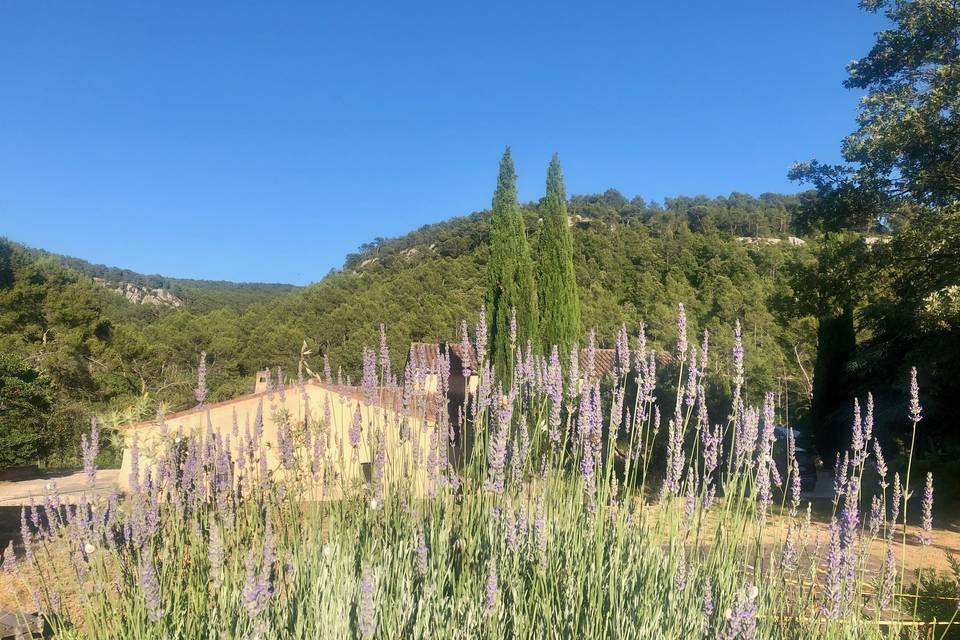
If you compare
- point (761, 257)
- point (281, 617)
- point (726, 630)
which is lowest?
point (281, 617)

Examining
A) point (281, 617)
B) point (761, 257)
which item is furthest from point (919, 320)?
point (761, 257)

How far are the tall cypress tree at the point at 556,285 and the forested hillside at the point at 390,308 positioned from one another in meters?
5.20

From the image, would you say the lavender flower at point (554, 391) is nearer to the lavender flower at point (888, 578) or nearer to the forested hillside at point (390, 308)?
the lavender flower at point (888, 578)

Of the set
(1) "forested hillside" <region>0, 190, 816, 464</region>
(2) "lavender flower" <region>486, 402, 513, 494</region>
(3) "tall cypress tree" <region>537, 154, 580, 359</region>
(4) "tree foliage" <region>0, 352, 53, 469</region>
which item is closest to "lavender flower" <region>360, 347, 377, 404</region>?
(2) "lavender flower" <region>486, 402, 513, 494</region>

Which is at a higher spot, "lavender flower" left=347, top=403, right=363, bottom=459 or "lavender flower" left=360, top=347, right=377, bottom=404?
"lavender flower" left=360, top=347, right=377, bottom=404

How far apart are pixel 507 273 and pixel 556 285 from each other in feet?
4.72

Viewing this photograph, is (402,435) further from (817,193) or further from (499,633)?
(817,193)

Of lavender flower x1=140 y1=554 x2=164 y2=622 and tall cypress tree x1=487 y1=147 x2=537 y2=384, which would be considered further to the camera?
tall cypress tree x1=487 y1=147 x2=537 y2=384

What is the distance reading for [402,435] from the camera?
296 centimetres

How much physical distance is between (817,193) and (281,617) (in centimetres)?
1380

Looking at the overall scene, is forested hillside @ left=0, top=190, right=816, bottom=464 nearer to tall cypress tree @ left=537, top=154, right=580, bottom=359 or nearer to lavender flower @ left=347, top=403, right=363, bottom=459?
tall cypress tree @ left=537, top=154, right=580, bottom=359

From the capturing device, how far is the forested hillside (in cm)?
2564

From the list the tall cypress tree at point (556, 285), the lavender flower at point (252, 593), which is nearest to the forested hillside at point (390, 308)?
the tall cypress tree at point (556, 285)

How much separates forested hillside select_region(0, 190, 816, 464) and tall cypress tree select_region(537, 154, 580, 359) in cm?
520
